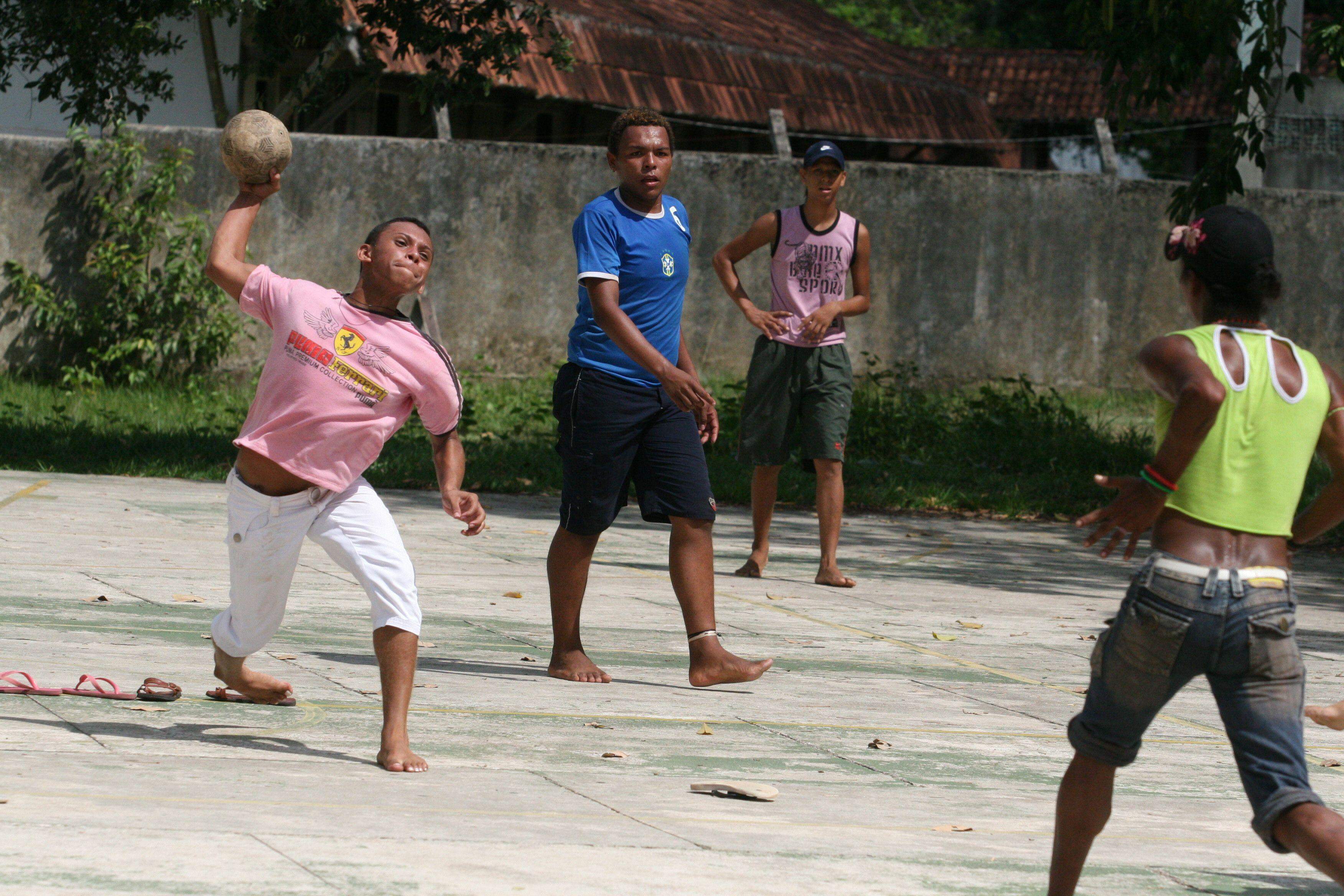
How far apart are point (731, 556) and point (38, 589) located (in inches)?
151

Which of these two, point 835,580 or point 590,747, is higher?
point 590,747

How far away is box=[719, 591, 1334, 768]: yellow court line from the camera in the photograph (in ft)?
19.3

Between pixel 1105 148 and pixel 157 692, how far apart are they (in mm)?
13425

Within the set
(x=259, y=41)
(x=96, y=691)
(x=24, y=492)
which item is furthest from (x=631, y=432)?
(x=259, y=41)

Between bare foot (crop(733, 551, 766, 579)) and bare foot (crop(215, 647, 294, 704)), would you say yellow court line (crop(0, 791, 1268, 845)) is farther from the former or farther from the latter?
bare foot (crop(733, 551, 766, 579))

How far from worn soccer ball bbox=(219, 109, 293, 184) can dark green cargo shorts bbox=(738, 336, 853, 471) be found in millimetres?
4056

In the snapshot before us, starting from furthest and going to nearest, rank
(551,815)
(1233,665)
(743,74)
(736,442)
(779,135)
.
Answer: (743,74)
(779,135)
(736,442)
(551,815)
(1233,665)

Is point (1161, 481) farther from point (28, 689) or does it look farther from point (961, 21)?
point (961, 21)

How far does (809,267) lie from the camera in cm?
889

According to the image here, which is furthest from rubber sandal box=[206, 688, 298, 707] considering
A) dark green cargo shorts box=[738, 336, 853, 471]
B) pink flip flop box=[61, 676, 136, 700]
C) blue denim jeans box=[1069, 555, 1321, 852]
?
dark green cargo shorts box=[738, 336, 853, 471]

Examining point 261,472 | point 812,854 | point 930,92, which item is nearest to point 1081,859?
point 812,854

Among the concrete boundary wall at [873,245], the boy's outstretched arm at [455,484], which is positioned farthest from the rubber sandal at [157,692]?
the concrete boundary wall at [873,245]

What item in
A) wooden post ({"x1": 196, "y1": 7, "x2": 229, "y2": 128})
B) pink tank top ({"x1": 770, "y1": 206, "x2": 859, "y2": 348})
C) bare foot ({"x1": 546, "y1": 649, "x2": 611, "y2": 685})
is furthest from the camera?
wooden post ({"x1": 196, "y1": 7, "x2": 229, "y2": 128})

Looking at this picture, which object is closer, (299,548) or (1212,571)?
(1212,571)
